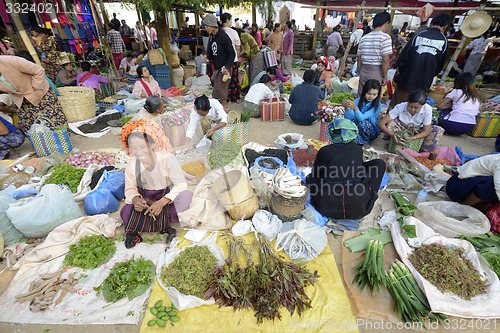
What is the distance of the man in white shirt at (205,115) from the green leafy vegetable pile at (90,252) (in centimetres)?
203

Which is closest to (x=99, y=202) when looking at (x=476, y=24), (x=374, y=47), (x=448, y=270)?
(x=448, y=270)

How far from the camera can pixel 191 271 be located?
6.94 ft

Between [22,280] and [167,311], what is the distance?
1.43m

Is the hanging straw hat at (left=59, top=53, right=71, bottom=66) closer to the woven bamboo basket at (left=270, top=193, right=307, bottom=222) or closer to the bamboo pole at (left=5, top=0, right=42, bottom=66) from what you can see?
the bamboo pole at (left=5, top=0, right=42, bottom=66)

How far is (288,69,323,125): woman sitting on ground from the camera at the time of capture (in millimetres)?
5098

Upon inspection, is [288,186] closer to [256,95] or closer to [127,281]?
[127,281]

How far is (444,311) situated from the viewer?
1.92 metres

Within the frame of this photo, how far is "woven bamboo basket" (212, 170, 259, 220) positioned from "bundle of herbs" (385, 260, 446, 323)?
1469 mm

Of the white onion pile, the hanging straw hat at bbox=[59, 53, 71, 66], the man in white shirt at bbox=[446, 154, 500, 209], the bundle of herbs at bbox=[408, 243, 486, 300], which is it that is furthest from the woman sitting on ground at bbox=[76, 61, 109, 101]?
the man in white shirt at bbox=[446, 154, 500, 209]

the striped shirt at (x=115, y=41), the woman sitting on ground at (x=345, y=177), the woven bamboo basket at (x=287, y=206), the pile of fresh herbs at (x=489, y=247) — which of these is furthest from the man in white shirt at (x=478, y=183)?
the striped shirt at (x=115, y=41)

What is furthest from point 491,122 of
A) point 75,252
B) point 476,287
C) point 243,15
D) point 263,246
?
point 243,15

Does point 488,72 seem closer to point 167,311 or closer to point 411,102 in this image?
point 411,102

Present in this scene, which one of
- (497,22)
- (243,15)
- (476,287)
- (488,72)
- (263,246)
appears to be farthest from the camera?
(243,15)

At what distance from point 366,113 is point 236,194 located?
118 inches
